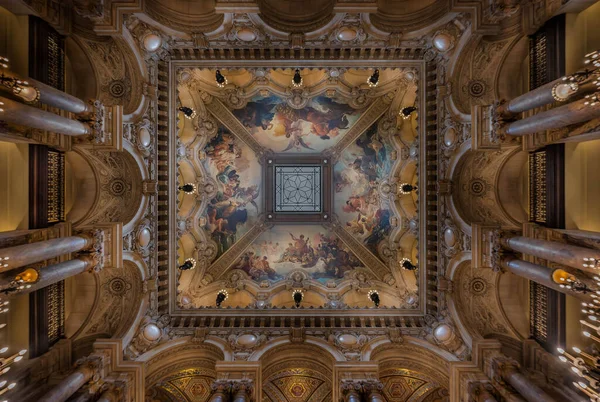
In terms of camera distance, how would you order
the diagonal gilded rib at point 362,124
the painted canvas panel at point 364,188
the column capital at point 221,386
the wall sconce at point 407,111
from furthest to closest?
the painted canvas panel at point 364,188, the diagonal gilded rib at point 362,124, the wall sconce at point 407,111, the column capital at point 221,386

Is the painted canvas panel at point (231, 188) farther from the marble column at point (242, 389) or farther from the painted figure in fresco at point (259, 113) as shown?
the marble column at point (242, 389)

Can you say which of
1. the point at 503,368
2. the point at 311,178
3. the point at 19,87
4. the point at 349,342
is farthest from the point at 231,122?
the point at 503,368

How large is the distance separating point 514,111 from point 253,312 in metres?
10.6

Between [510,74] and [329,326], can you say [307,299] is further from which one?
[510,74]

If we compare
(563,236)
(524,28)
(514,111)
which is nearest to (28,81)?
(514,111)

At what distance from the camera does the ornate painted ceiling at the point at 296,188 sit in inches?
512

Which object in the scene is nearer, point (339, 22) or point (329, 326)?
point (339, 22)

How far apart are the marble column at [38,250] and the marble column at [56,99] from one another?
354 centimetres

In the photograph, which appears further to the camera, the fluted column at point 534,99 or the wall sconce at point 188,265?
the wall sconce at point 188,265

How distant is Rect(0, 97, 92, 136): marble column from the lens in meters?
6.73

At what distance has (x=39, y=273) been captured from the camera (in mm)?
7598

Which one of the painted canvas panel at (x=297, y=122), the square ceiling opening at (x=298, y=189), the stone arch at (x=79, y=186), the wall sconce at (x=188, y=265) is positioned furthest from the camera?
the square ceiling opening at (x=298, y=189)

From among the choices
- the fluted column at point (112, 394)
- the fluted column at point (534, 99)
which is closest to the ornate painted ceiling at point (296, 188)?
the fluted column at point (112, 394)

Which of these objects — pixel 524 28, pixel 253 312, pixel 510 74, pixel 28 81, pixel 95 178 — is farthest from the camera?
pixel 253 312
